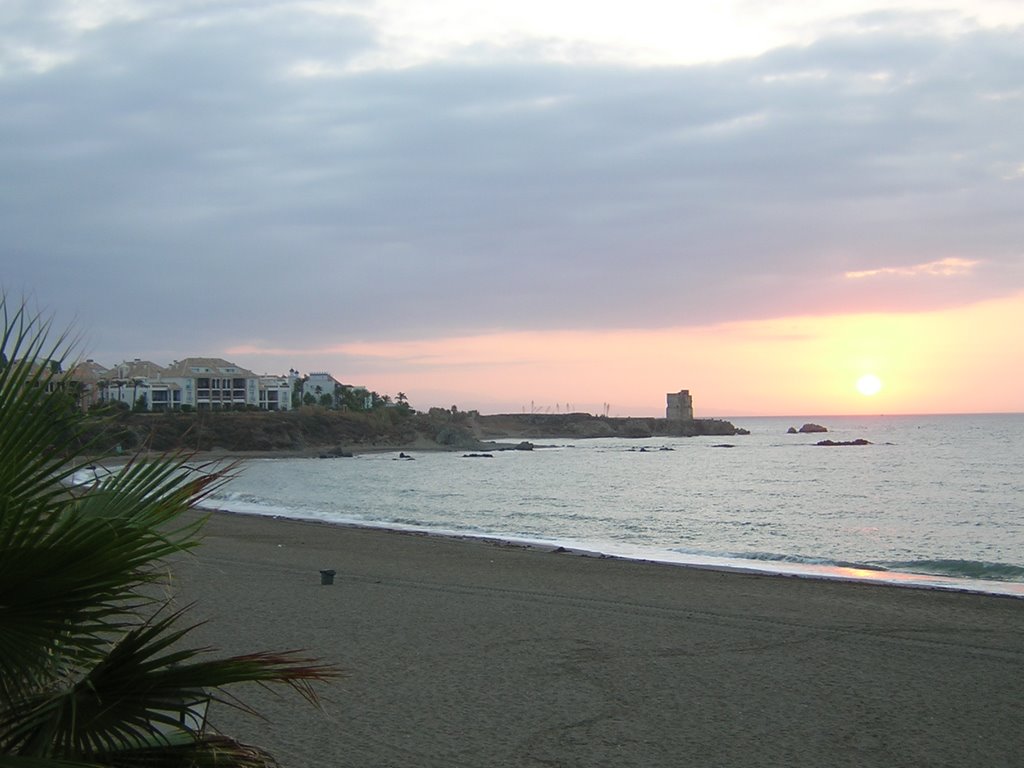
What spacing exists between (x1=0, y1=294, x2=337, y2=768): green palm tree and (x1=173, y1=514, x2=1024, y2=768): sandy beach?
3.20ft

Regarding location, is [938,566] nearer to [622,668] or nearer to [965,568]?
[965,568]

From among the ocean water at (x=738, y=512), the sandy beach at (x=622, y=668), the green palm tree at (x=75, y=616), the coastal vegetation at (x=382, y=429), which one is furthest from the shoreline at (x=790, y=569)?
the coastal vegetation at (x=382, y=429)

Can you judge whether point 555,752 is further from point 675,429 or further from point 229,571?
point 675,429

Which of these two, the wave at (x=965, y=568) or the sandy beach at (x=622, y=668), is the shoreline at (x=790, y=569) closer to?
the wave at (x=965, y=568)

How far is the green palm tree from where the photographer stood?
2.91 m

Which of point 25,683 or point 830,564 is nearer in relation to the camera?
point 25,683

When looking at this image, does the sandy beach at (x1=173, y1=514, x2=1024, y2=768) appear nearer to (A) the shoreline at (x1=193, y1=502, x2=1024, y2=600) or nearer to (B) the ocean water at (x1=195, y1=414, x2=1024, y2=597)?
(A) the shoreline at (x1=193, y1=502, x2=1024, y2=600)

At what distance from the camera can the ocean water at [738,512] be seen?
20.8 metres

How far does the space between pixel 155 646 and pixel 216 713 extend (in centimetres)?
449

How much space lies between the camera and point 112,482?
3.44 m

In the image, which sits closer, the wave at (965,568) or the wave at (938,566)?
the wave at (965,568)

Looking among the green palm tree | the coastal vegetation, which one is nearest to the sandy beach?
the green palm tree

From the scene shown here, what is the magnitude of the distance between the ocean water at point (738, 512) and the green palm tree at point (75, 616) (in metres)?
11.6

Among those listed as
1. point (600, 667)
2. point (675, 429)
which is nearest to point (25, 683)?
point (600, 667)
